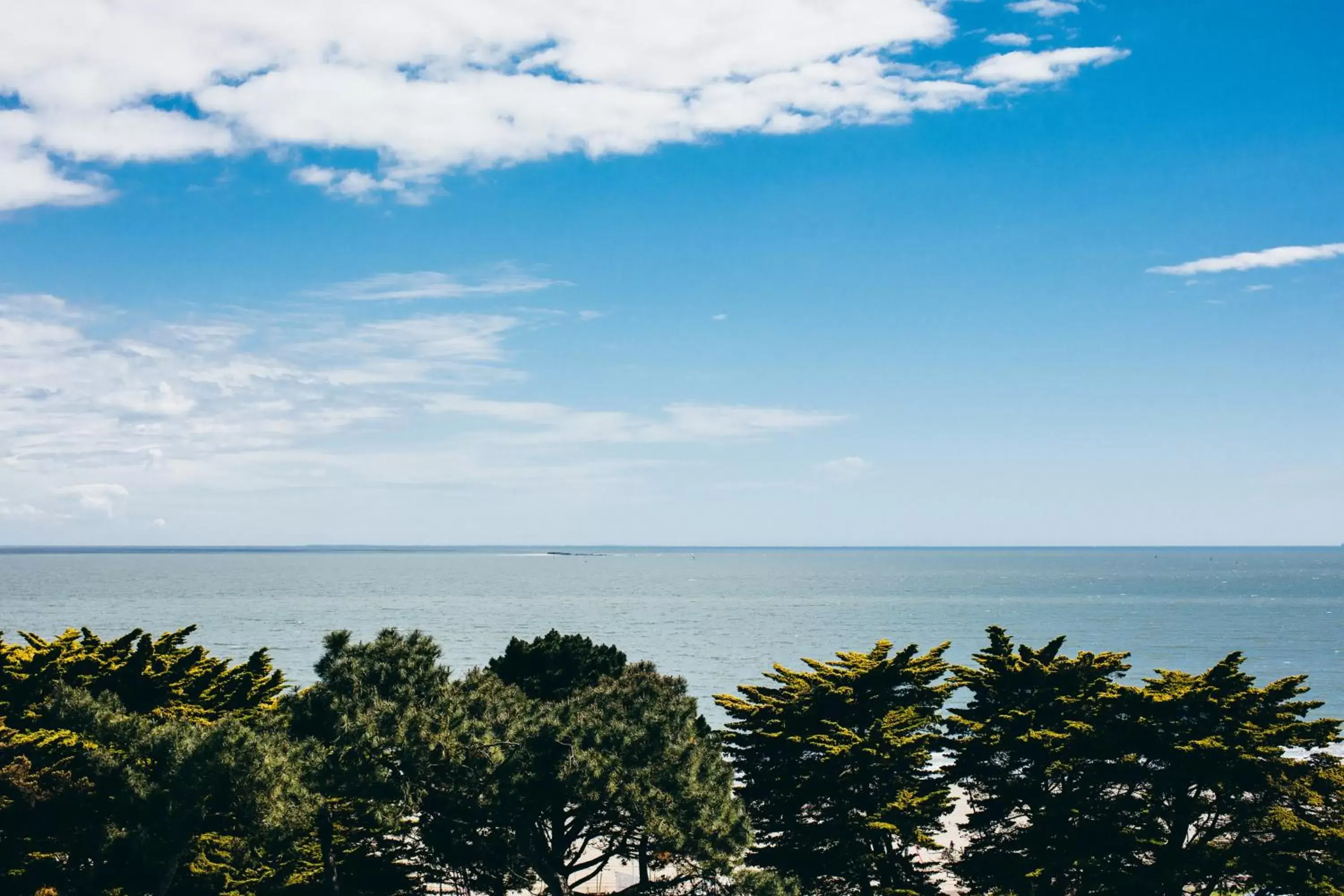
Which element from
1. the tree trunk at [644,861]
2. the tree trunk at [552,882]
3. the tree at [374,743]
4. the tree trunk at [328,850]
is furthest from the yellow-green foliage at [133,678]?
the tree trunk at [644,861]

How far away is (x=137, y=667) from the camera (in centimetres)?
3409

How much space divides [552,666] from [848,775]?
14.6m

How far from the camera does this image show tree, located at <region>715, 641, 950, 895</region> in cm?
3139

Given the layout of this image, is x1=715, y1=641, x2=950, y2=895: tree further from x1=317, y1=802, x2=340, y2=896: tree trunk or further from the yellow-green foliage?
the yellow-green foliage

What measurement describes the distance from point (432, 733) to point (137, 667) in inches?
525

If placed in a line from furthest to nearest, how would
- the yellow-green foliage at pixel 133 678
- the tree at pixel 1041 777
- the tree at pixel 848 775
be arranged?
the yellow-green foliage at pixel 133 678, the tree at pixel 848 775, the tree at pixel 1041 777

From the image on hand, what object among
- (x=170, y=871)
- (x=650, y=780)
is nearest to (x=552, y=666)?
(x=650, y=780)

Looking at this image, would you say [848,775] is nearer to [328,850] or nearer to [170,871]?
[328,850]

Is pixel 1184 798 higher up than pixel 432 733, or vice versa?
pixel 432 733

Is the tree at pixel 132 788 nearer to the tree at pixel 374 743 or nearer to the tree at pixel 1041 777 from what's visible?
the tree at pixel 374 743

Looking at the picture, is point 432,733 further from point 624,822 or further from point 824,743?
point 824,743

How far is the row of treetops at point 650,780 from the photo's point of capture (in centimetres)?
2644

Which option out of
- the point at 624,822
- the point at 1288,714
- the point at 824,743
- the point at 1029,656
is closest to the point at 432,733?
the point at 624,822

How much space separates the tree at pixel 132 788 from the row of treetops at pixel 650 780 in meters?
0.08
